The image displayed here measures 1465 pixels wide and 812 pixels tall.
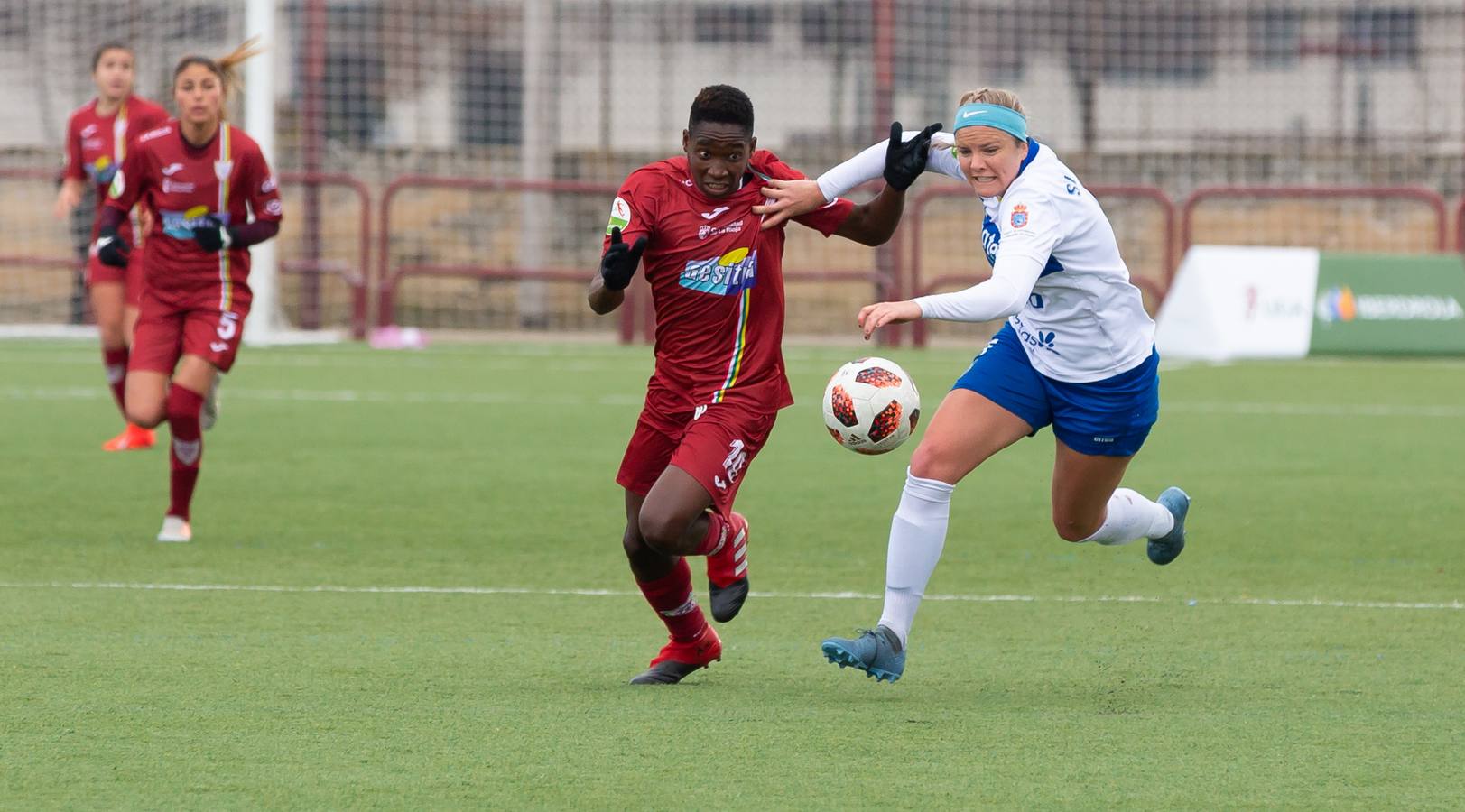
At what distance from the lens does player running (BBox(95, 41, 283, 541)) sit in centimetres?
886

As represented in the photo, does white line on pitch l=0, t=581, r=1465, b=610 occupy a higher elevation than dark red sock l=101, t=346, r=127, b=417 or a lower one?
lower

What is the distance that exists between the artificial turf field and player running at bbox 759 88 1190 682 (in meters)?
0.43

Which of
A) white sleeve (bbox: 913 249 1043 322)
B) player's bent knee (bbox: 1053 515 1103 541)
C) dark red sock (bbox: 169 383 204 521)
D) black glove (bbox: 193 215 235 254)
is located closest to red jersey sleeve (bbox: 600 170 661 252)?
white sleeve (bbox: 913 249 1043 322)

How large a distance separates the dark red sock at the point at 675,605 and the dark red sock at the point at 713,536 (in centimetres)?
15

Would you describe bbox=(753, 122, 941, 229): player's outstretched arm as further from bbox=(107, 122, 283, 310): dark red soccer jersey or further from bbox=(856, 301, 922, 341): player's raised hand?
bbox=(107, 122, 283, 310): dark red soccer jersey

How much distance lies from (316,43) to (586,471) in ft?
37.3

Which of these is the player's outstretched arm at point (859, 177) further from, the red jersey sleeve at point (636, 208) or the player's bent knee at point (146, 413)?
the player's bent knee at point (146, 413)

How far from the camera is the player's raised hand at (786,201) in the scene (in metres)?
6.06

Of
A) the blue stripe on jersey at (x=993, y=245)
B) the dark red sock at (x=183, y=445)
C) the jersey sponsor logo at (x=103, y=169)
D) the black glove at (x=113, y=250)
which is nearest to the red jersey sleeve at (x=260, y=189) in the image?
the black glove at (x=113, y=250)

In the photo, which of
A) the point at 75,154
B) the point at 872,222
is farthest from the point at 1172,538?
the point at 75,154

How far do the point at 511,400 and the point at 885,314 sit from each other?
10.3 m

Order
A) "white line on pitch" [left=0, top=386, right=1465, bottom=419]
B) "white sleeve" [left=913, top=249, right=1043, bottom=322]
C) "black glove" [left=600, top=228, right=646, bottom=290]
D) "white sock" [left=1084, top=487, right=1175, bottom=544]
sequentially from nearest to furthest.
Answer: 1. "white sleeve" [left=913, top=249, right=1043, bottom=322]
2. "black glove" [left=600, top=228, right=646, bottom=290]
3. "white sock" [left=1084, top=487, right=1175, bottom=544]
4. "white line on pitch" [left=0, top=386, right=1465, bottom=419]

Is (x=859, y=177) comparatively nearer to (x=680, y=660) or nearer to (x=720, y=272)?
(x=720, y=272)

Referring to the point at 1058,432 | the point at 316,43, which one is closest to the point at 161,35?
the point at 316,43
